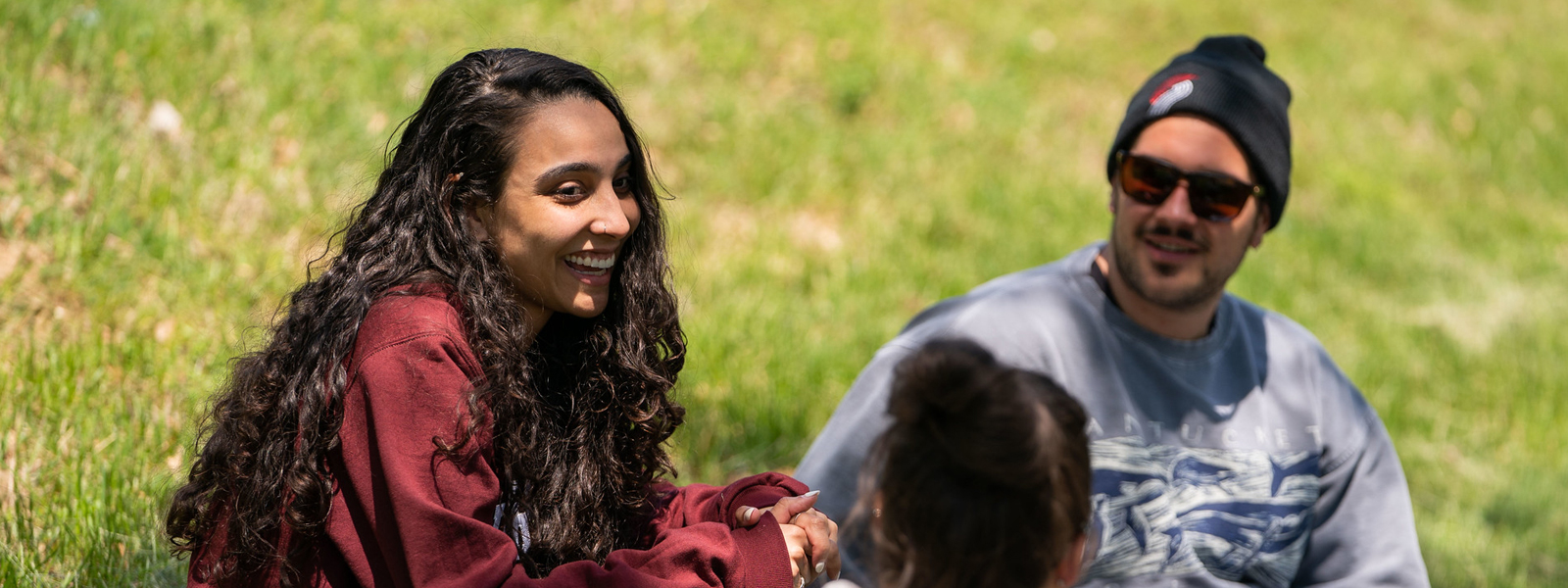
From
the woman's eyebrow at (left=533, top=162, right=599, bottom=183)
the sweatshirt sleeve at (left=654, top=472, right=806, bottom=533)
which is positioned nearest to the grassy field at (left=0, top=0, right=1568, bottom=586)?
the sweatshirt sleeve at (left=654, top=472, right=806, bottom=533)

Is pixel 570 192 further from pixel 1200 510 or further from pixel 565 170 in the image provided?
pixel 1200 510

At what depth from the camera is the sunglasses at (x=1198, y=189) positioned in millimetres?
3309

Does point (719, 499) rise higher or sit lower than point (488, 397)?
lower

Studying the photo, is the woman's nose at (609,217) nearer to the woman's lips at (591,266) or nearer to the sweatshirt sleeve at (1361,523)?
the woman's lips at (591,266)

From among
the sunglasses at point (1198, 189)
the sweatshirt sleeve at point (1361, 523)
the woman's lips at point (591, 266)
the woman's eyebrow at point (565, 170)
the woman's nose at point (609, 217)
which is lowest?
the sweatshirt sleeve at point (1361, 523)

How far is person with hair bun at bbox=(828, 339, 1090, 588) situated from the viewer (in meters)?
1.79

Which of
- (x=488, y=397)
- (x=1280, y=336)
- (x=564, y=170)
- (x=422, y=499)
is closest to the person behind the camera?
(x=422, y=499)

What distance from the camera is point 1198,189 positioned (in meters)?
3.31

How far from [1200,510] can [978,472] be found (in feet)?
4.77

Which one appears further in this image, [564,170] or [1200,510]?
[1200,510]

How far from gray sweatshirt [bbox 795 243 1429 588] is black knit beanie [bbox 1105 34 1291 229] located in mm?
406

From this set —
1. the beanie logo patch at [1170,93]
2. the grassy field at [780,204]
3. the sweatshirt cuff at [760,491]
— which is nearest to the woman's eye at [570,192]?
the sweatshirt cuff at [760,491]

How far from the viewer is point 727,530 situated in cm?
232

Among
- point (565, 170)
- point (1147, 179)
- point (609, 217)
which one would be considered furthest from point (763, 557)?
point (1147, 179)
